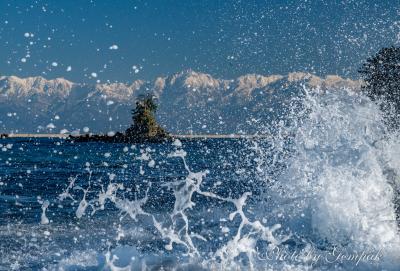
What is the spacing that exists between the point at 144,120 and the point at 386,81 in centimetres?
12830

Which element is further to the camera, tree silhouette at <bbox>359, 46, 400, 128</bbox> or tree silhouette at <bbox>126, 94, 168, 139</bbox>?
tree silhouette at <bbox>126, 94, 168, 139</bbox>

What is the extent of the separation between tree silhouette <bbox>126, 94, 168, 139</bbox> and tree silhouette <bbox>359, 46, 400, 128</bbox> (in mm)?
123675

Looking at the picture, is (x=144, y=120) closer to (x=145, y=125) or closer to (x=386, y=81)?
(x=145, y=125)

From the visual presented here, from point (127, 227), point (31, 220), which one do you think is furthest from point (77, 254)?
point (31, 220)

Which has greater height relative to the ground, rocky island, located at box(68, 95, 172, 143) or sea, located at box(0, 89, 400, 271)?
sea, located at box(0, 89, 400, 271)

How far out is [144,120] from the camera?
5477 inches

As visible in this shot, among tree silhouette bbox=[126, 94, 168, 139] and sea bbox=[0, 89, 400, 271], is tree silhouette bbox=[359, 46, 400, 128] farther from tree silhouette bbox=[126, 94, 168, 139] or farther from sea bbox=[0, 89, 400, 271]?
tree silhouette bbox=[126, 94, 168, 139]

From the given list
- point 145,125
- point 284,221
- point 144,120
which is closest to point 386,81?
point 284,221

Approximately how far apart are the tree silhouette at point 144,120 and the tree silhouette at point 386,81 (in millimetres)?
123675

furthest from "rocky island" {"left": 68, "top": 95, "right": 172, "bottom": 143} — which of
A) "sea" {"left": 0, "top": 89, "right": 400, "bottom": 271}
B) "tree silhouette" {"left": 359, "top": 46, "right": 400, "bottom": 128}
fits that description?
"tree silhouette" {"left": 359, "top": 46, "right": 400, "bottom": 128}

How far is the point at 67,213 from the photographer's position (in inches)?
719

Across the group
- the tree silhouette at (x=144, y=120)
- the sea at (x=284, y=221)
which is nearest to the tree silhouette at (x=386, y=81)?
the sea at (x=284, y=221)

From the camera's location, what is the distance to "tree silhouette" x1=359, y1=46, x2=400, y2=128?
11836 millimetres

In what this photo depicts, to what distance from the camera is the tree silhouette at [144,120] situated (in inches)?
5344
